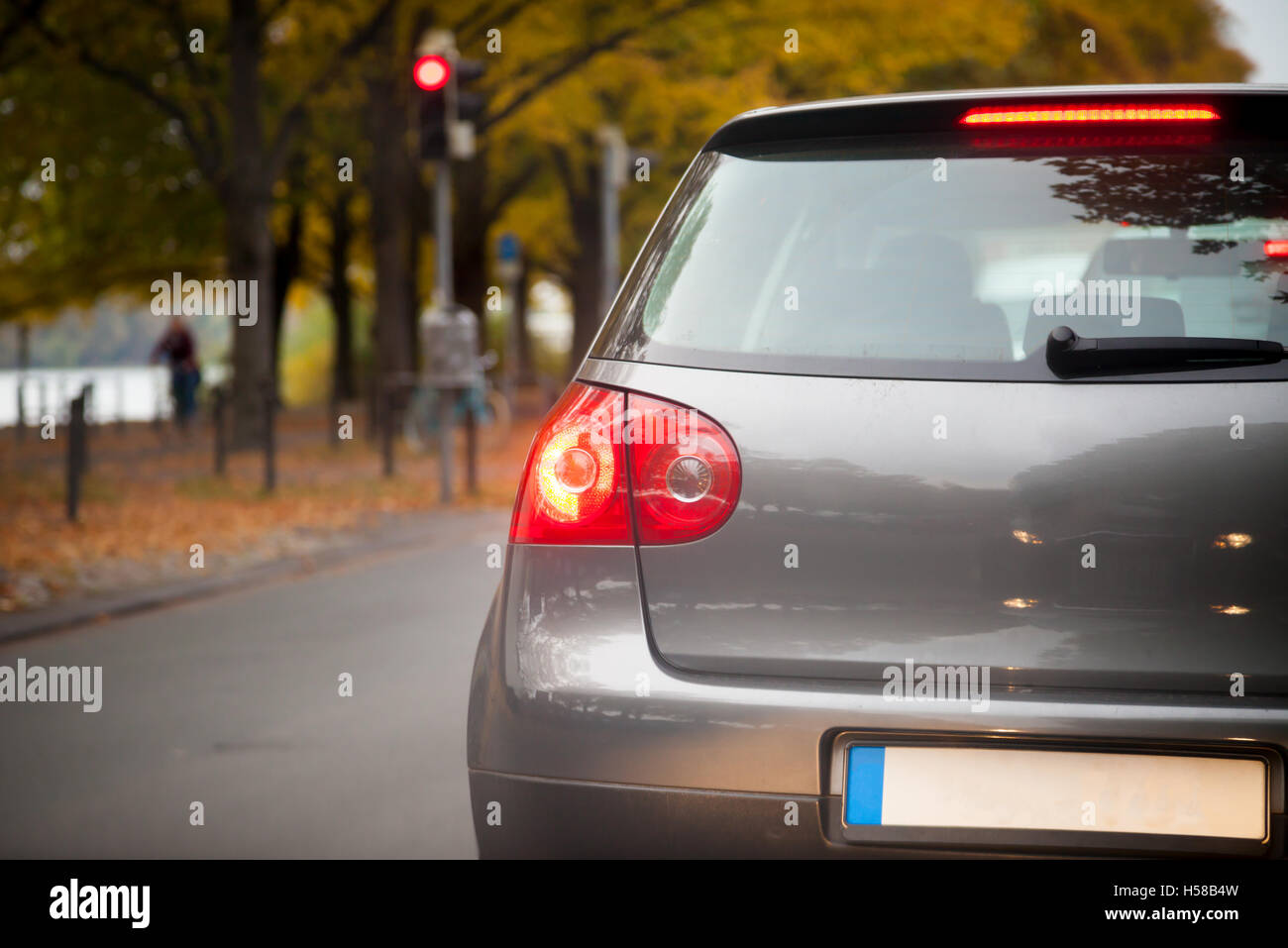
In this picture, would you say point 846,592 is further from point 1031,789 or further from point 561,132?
point 561,132

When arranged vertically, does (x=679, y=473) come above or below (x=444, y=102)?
below

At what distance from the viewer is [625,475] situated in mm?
2639

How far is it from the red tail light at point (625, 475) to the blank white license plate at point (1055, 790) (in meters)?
0.47

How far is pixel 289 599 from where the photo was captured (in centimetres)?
840

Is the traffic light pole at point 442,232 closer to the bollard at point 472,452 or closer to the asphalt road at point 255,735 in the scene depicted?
the bollard at point 472,452

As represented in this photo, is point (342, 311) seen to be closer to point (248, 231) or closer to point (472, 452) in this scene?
point (248, 231)

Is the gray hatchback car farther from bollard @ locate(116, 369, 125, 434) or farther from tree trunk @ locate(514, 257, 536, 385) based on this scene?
tree trunk @ locate(514, 257, 536, 385)

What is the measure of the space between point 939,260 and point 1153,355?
15.7 inches

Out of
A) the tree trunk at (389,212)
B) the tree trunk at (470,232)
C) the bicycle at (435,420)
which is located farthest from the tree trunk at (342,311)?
the bicycle at (435,420)

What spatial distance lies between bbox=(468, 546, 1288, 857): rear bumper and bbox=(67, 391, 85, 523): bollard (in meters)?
9.43

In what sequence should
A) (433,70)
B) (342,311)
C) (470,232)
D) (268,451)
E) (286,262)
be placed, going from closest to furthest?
(433,70) → (268,451) → (470,232) → (286,262) → (342,311)

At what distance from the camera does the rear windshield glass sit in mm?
2512

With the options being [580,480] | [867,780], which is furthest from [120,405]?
[867,780]

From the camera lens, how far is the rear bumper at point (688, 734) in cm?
235
